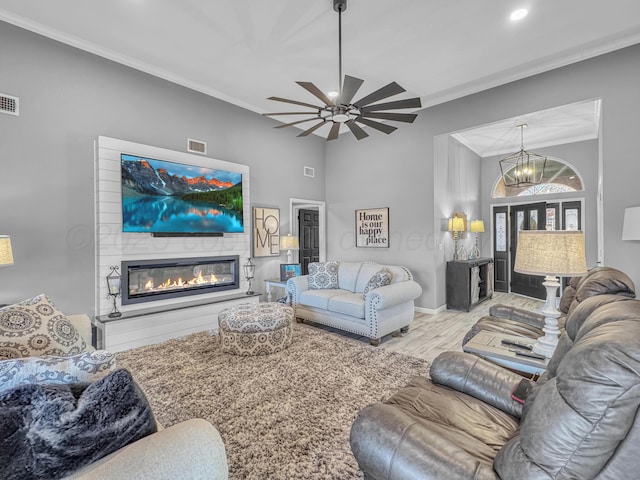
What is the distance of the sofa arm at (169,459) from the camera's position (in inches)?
36.9

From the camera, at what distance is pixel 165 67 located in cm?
402

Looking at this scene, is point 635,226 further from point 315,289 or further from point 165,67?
point 165,67

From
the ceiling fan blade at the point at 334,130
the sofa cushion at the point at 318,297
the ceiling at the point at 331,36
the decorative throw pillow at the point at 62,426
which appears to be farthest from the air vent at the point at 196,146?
the decorative throw pillow at the point at 62,426

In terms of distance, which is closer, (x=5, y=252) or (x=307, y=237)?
(x=5, y=252)

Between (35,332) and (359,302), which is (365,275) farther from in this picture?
(35,332)

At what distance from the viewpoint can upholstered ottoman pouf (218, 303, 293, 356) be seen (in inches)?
131

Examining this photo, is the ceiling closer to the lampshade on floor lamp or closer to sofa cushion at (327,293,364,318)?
the lampshade on floor lamp

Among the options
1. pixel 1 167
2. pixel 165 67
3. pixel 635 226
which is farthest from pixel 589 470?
pixel 165 67

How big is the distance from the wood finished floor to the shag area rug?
0.29 meters

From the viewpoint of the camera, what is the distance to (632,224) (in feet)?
9.68

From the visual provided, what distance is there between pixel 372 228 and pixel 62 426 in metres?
5.42

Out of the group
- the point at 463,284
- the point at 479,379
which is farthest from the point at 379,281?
the point at 479,379

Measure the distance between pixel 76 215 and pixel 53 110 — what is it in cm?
118

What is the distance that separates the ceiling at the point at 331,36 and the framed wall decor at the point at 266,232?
2133mm
